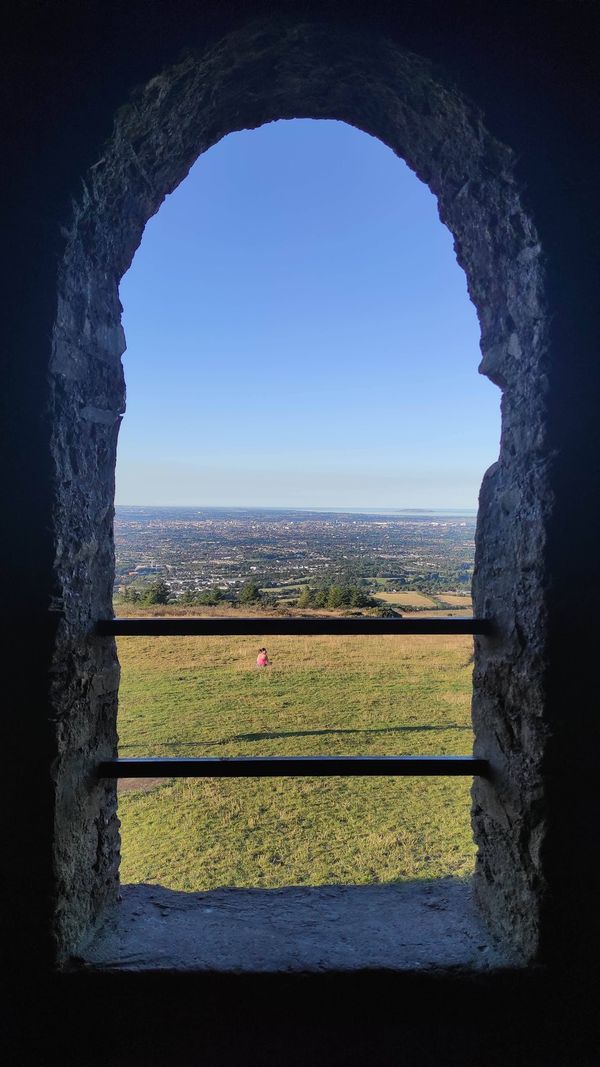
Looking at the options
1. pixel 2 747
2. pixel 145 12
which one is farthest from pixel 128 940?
pixel 145 12

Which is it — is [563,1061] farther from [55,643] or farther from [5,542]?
[5,542]

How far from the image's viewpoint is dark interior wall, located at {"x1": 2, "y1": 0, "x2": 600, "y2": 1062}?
48.9 inches

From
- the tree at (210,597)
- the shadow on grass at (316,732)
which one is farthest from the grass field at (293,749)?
the tree at (210,597)

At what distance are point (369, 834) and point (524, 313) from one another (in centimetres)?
777

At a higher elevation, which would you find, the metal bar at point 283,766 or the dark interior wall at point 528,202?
the dark interior wall at point 528,202

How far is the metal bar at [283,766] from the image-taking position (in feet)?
4.53

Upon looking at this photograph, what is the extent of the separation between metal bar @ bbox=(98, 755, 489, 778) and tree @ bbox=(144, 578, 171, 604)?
874mm

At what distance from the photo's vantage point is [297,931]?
1428 millimetres

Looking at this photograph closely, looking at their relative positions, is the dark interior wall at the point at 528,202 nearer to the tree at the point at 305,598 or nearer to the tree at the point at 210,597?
the tree at the point at 210,597

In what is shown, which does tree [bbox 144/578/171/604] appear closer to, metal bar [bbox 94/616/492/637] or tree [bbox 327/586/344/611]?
tree [bbox 327/586/344/611]

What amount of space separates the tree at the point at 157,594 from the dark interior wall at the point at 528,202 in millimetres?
1010

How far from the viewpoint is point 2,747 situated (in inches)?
48.7

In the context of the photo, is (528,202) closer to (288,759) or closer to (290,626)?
(290,626)

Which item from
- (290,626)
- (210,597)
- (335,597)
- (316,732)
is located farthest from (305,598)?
(316,732)
